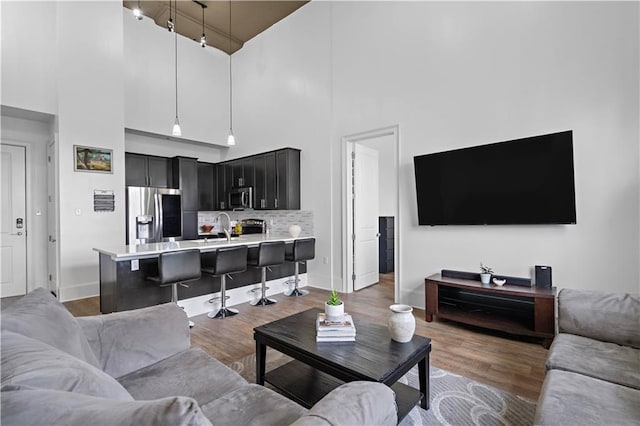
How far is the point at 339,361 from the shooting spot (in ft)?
5.67

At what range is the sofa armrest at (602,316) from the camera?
1.95 metres

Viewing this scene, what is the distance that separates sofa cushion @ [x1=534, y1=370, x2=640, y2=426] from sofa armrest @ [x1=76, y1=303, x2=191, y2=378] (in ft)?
6.02

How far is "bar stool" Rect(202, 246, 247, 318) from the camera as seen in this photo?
3717mm

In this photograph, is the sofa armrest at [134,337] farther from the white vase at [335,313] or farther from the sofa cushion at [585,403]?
the sofa cushion at [585,403]

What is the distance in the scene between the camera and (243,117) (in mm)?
6801

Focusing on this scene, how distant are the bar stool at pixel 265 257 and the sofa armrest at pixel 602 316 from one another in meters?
3.20

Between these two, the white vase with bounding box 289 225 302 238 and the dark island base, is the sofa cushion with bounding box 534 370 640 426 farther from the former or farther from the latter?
the white vase with bounding box 289 225 302 238

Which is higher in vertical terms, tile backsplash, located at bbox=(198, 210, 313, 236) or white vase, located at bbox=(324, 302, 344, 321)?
tile backsplash, located at bbox=(198, 210, 313, 236)

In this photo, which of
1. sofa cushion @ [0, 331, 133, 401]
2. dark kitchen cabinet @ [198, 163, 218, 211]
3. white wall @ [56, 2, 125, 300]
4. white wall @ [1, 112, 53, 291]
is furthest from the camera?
dark kitchen cabinet @ [198, 163, 218, 211]

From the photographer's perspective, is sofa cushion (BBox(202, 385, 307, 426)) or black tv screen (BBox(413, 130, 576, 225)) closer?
sofa cushion (BBox(202, 385, 307, 426))

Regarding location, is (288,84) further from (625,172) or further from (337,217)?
(625,172)

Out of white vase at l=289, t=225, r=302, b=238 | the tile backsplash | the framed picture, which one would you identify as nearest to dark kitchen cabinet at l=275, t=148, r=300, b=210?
the tile backsplash

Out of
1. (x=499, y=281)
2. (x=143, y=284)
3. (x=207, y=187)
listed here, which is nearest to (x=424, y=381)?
(x=499, y=281)

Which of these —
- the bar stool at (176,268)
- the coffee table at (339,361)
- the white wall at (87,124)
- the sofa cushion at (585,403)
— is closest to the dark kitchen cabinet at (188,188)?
the white wall at (87,124)
